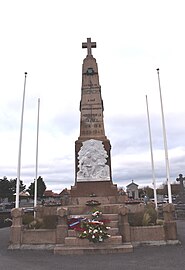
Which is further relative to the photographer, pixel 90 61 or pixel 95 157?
pixel 90 61

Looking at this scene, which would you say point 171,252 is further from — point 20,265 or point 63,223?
point 20,265

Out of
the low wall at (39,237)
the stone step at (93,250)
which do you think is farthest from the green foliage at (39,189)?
the stone step at (93,250)

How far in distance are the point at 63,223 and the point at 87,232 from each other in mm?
1206

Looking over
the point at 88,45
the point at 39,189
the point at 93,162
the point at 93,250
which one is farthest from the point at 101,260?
the point at 39,189

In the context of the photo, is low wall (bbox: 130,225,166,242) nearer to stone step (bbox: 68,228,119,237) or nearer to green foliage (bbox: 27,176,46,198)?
stone step (bbox: 68,228,119,237)

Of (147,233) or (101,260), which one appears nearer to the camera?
(101,260)

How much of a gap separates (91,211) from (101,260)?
4414 millimetres

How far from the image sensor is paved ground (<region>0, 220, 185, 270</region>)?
7.77 meters

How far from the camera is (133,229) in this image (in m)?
10.9

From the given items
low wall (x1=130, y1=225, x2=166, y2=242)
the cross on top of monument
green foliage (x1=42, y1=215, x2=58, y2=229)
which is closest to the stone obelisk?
the cross on top of monument

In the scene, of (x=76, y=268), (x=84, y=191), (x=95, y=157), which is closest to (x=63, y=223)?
(x=76, y=268)

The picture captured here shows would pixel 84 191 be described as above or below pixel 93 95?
below

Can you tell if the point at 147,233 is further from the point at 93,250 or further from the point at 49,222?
the point at 49,222

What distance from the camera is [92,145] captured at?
16.9 meters
